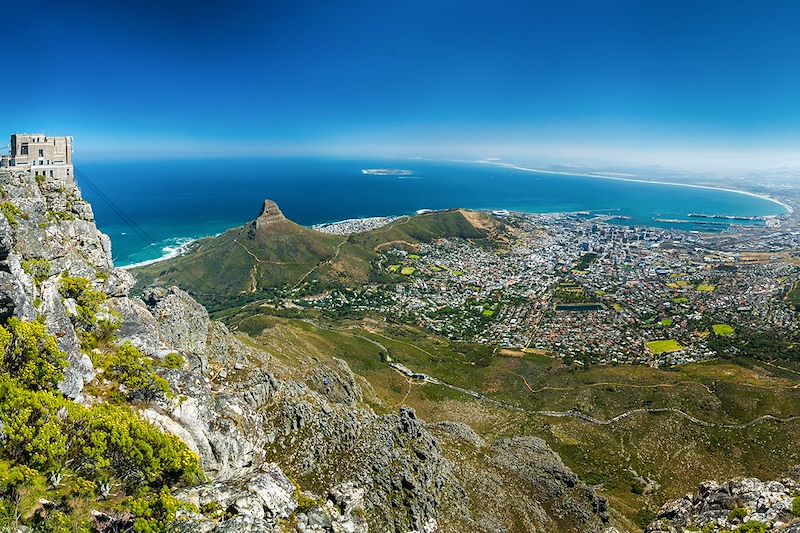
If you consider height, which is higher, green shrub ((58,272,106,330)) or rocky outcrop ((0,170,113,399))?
rocky outcrop ((0,170,113,399))

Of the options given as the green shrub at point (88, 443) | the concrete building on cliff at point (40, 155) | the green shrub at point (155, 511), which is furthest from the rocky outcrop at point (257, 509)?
the concrete building on cliff at point (40, 155)

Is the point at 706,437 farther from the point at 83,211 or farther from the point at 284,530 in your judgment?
the point at 83,211

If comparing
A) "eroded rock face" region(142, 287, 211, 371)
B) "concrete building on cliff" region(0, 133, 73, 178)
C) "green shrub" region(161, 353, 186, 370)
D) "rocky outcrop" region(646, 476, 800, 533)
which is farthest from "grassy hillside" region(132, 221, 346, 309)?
"rocky outcrop" region(646, 476, 800, 533)

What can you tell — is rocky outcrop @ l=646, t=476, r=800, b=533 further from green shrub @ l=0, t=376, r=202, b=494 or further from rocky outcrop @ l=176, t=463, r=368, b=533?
green shrub @ l=0, t=376, r=202, b=494

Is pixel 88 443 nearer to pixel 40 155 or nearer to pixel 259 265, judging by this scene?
pixel 40 155

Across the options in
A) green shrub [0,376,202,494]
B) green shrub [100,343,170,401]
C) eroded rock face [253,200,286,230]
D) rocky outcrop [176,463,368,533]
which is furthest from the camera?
eroded rock face [253,200,286,230]

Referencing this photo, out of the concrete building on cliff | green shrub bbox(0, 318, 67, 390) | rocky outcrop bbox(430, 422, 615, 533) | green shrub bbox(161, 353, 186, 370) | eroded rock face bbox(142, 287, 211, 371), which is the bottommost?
rocky outcrop bbox(430, 422, 615, 533)

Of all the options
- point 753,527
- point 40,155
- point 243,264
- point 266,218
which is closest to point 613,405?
point 753,527

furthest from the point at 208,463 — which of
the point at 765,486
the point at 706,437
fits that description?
the point at 706,437
